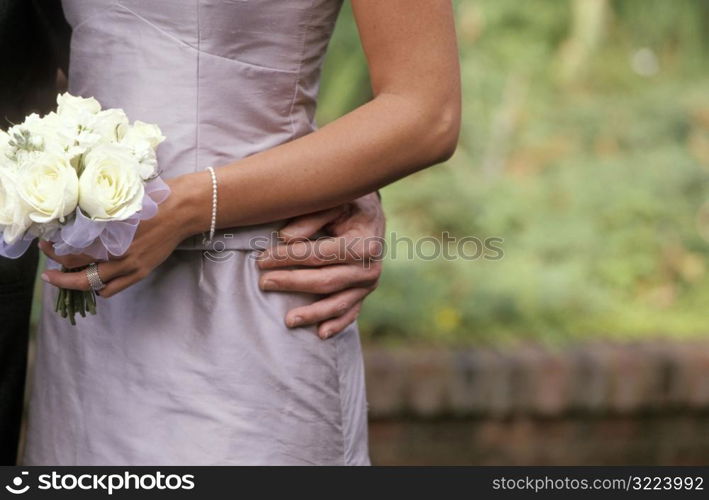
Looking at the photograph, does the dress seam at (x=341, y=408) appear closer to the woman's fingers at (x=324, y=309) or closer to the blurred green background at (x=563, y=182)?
the woman's fingers at (x=324, y=309)

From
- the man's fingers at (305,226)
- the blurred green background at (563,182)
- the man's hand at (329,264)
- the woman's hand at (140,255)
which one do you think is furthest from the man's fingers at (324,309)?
the blurred green background at (563,182)

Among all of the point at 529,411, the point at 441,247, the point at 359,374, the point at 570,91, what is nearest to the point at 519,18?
the point at 570,91

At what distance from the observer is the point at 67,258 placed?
1873 millimetres

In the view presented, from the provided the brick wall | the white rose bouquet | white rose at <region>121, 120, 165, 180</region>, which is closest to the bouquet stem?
the white rose bouquet

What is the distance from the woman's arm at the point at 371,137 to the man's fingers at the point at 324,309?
169 millimetres

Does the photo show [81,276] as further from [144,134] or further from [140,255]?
[144,134]

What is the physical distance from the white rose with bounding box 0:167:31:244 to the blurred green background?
2.33 meters

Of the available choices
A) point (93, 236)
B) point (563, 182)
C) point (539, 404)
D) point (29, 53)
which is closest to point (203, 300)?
point (93, 236)

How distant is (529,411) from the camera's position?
12.5ft

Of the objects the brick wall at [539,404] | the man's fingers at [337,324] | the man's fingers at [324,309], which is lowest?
the brick wall at [539,404]

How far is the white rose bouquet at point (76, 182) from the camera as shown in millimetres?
1757

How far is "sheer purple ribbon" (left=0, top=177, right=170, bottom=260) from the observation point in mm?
1776

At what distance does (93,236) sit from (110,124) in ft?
0.61
